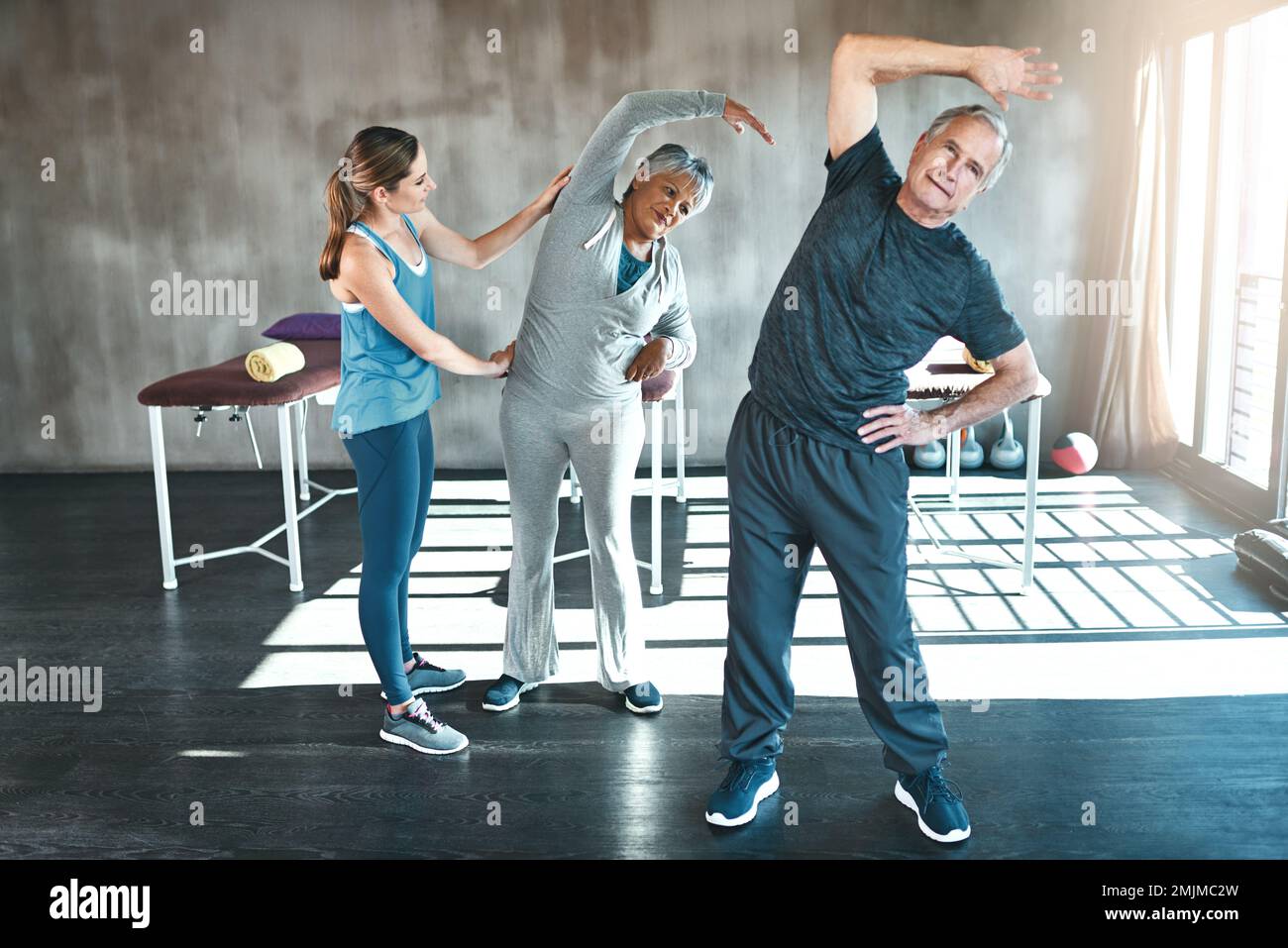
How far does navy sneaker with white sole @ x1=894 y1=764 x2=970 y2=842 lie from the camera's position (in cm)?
226

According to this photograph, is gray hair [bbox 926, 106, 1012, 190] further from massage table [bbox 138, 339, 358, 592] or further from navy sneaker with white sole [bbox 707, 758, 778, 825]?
massage table [bbox 138, 339, 358, 592]

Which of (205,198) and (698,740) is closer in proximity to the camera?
(698,740)

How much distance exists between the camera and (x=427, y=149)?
17.4 feet

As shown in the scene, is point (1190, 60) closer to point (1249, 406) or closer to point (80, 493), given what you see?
point (1249, 406)

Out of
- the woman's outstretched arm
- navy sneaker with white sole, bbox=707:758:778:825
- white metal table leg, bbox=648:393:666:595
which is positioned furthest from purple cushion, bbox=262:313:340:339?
navy sneaker with white sole, bbox=707:758:778:825

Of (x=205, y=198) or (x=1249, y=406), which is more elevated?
(x=205, y=198)

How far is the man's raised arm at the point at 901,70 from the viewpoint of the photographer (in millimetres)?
1942

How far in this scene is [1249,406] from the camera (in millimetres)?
4727

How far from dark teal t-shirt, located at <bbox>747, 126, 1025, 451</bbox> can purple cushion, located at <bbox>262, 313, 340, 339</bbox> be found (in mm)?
2826

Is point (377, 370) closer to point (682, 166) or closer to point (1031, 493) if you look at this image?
point (682, 166)
